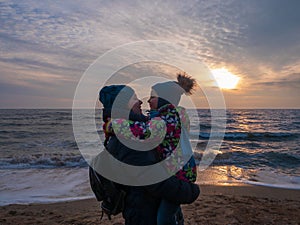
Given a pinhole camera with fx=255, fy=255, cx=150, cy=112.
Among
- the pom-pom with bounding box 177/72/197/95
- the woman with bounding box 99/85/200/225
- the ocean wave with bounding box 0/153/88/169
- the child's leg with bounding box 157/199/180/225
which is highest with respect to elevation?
the pom-pom with bounding box 177/72/197/95

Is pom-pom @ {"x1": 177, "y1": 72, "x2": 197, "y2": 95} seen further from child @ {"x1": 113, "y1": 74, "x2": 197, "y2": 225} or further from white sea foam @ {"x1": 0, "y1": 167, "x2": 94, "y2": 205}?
white sea foam @ {"x1": 0, "y1": 167, "x2": 94, "y2": 205}

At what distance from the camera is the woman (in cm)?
163

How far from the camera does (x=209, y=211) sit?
4.75 meters

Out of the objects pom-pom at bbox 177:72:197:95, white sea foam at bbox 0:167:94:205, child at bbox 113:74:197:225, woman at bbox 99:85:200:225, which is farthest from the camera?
white sea foam at bbox 0:167:94:205

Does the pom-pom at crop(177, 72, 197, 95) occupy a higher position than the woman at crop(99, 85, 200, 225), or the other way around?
the pom-pom at crop(177, 72, 197, 95)

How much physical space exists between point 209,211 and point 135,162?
3.69m

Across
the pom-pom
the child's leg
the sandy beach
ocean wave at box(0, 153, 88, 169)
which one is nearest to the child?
the child's leg

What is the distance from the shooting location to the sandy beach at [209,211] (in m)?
4.37

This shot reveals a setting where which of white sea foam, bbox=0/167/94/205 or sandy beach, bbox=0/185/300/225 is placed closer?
sandy beach, bbox=0/185/300/225

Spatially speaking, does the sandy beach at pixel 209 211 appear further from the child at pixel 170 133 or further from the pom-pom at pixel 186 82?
the pom-pom at pixel 186 82

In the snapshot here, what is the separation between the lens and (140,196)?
1784mm

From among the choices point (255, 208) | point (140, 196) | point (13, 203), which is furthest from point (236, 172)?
point (140, 196)

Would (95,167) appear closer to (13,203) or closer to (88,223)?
(88,223)

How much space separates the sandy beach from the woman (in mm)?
2657
